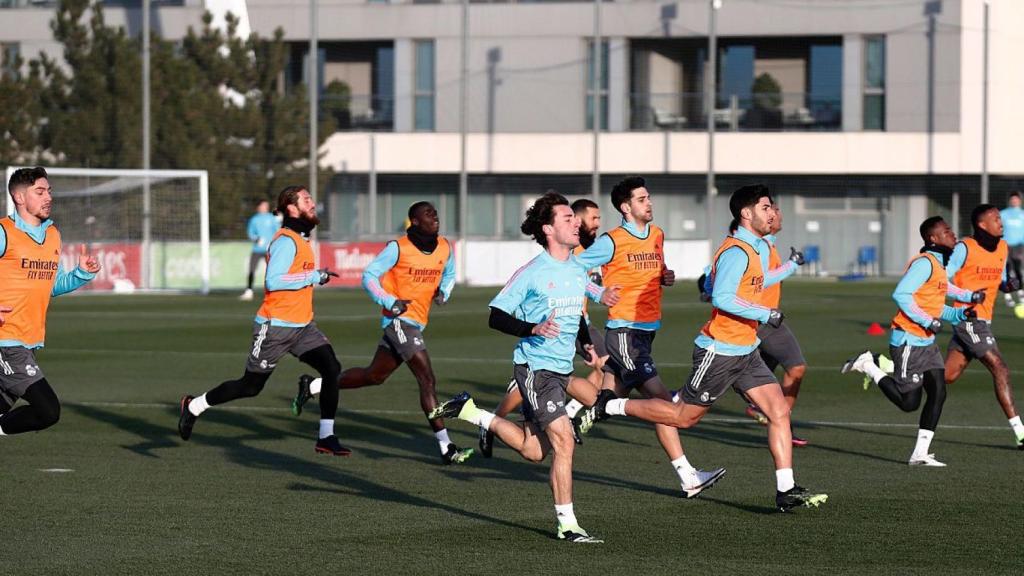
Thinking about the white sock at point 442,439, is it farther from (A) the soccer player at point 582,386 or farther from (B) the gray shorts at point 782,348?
(B) the gray shorts at point 782,348

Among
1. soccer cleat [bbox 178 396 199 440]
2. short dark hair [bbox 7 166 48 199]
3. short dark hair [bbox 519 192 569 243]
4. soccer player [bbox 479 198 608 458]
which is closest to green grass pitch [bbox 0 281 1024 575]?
soccer cleat [bbox 178 396 199 440]

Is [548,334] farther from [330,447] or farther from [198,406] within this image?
[198,406]

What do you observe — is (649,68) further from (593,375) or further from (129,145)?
(593,375)

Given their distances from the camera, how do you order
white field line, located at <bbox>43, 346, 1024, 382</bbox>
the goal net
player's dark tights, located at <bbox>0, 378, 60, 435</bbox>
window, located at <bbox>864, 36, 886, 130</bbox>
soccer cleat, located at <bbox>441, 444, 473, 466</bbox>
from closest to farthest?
1. player's dark tights, located at <bbox>0, 378, 60, 435</bbox>
2. soccer cleat, located at <bbox>441, 444, 473, 466</bbox>
3. white field line, located at <bbox>43, 346, 1024, 382</bbox>
4. the goal net
5. window, located at <bbox>864, 36, 886, 130</bbox>

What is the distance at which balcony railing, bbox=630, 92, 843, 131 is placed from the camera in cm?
5500

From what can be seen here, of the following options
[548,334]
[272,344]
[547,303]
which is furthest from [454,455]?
[548,334]

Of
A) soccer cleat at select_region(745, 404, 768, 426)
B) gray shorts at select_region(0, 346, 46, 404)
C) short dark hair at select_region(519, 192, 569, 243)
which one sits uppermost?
short dark hair at select_region(519, 192, 569, 243)

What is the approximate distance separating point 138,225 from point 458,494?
29.9 meters

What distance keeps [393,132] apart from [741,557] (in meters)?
48.6

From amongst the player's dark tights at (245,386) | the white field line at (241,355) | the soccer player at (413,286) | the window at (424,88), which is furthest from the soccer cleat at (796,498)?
the window at (424,88)

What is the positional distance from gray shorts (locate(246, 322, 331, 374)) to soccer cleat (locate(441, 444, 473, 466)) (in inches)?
51.4

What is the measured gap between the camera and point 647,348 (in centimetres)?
1249

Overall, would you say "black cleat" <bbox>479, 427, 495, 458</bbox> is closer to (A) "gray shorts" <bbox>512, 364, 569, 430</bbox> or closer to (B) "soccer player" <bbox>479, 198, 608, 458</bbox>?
(B) "soccer player" <bbox>479, 198, 608, 458</bbox>

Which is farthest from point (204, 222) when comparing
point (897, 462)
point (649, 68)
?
point (897, 462)
